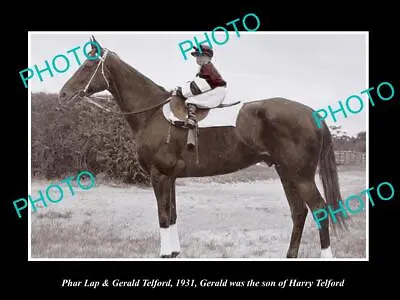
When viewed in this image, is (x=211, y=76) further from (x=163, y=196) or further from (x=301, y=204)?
(x=301, y=204)

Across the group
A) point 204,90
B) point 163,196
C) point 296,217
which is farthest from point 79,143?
point 296,217

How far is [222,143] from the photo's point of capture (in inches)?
229

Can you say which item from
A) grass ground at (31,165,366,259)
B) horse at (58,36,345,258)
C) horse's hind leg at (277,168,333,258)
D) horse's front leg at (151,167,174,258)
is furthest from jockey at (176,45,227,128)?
grass ground at (31,165,366,259)

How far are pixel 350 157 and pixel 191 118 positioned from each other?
3138mm

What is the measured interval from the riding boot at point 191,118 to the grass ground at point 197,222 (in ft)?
6.33

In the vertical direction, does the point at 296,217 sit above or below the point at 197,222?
above

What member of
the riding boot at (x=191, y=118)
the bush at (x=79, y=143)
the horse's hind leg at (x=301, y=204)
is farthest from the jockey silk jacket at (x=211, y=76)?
the bush at (x=79, y=143)

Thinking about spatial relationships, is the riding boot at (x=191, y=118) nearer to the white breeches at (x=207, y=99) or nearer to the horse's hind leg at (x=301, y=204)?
the white breeches at (x=207, y=99)

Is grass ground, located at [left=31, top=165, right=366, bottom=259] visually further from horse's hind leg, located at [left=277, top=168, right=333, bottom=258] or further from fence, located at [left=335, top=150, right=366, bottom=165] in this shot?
horse's hind leg, located at [left=277, top=168, right=333, bottom=258]

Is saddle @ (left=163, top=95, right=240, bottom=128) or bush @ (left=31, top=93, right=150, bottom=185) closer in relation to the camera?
saddle @ (left=163, top=95, right=240, bottom=128)

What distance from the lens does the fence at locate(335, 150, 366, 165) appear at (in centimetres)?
721

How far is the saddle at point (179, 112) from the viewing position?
229 inches

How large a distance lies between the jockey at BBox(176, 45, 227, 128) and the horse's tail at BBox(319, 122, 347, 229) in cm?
151

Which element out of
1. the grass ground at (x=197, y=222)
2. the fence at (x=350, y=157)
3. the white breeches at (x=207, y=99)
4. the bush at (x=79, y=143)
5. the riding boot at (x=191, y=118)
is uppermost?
the white breeches at (x=207, y=99)
